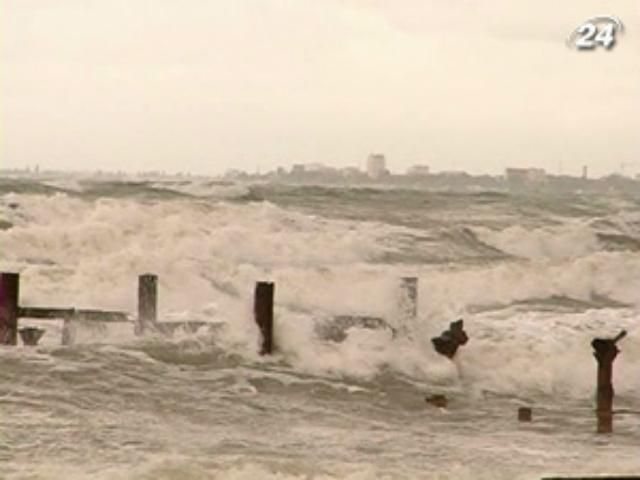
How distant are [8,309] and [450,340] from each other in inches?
124

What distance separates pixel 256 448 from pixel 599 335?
4.86m

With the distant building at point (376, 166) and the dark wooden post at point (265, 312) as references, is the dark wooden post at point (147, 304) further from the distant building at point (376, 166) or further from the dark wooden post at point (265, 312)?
the distant building at point (376, 166)

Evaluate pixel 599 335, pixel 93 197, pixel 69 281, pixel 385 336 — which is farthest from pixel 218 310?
pixel 93 197

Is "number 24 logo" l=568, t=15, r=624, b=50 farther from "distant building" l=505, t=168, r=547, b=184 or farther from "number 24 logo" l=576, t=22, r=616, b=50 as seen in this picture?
"distant building" l=505, t=168, r=547, b=184

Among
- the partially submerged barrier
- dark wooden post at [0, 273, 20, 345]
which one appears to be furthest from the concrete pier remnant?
dark wooden post at [0, 273, 20, 345]

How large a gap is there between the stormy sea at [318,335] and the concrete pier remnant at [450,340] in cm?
7

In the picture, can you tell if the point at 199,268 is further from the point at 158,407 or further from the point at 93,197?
Result: the point at 158,407

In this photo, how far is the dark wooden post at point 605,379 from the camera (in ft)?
20.8

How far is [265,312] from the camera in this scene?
8148mm

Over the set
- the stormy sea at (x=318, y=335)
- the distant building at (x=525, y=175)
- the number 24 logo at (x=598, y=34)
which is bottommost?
the stormy sea at (x=318, y=335)

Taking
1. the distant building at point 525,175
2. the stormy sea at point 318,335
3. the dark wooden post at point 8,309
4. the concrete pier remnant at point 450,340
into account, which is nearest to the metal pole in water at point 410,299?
the stormy sea at point 318,335

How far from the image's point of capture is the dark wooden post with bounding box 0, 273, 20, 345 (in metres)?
7.73

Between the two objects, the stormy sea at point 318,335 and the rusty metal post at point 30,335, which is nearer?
the stormy sea at point 318,335

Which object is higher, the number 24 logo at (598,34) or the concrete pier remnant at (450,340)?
the number 24 logo at (598,34)
